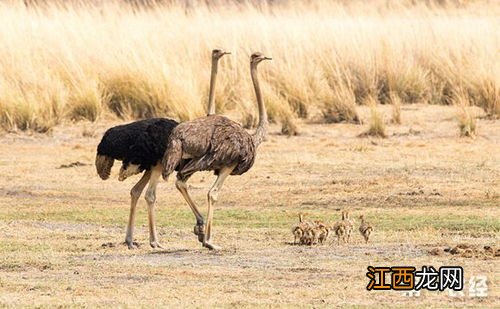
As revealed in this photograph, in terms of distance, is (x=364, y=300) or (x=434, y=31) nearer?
(x=364, y=300)

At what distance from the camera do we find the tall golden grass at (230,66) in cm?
2217

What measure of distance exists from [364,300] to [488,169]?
26.2ft

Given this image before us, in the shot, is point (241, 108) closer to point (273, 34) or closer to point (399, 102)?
point (399, 102)

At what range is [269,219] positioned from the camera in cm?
1455

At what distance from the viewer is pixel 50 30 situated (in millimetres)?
26078

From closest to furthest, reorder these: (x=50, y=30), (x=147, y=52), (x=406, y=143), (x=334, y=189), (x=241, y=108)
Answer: (x=334, y=189)
(x=406, y=143)
(x=241, y=108)
(x=147, y=52)
(x=50, y=30)

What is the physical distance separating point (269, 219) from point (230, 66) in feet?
32.1

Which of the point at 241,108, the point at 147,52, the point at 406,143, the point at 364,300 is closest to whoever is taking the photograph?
the point at 364,300

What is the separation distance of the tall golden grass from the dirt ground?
598 millimetres

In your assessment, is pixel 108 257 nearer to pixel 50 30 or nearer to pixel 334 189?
pixel 334 189

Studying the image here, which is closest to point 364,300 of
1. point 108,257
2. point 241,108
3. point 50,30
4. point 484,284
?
point 484,284

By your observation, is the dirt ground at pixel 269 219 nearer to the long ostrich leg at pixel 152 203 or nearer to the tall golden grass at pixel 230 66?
the long ostrich leg at pixel 152 203

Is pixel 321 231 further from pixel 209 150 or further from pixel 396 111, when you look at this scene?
pixel 396 111

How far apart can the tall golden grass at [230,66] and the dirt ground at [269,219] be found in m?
0.60
